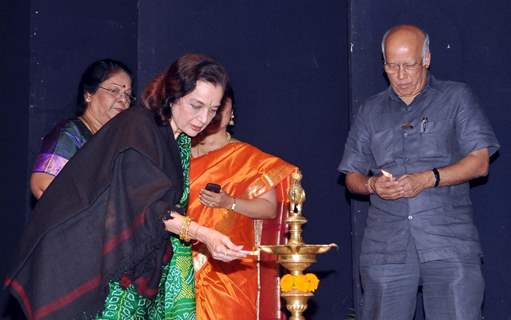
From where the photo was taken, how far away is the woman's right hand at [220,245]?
2.76 meters

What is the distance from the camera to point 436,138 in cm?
383

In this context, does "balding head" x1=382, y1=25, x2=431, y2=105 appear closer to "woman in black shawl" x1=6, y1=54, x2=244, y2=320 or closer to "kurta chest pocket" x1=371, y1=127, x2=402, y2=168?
"kurta chest pocket" x1=371, y1=127, x2=402, y2=168

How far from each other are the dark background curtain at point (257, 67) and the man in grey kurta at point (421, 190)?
595 mm

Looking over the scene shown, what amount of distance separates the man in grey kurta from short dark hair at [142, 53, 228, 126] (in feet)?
3.47

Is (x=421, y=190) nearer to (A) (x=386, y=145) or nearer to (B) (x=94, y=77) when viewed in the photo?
(A) (x=386, y=145)

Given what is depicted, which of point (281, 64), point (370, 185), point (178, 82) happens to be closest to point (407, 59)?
point (370, 185)

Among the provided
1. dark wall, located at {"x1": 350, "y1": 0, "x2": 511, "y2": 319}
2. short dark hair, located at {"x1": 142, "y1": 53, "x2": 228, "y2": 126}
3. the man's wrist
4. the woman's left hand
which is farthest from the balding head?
short dark hair, located at {"x1": 142, "y1": 53, "x2": 228, "y2": 126}

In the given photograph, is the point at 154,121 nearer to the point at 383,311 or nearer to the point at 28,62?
the point at 383,311

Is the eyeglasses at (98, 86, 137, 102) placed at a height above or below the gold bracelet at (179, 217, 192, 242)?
above

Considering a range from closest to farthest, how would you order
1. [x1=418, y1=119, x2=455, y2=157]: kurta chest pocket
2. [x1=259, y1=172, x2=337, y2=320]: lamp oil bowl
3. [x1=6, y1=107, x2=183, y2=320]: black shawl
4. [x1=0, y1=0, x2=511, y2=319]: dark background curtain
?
[x1=259, y1=172, x2=337, y2=320]: lamp oil bowl → [x1=6, y1=107, x2=183, y2=320]: black shawl → [x1=418, y1=119, x2=455, y2=157]: kurta chest pocket → [x1=0, y1=0, x2=511, y2=319]: dark background curtain

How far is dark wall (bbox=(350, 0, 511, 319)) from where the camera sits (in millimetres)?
4305

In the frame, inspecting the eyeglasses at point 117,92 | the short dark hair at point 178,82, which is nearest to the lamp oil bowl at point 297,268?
the short dark hair at point 178,82

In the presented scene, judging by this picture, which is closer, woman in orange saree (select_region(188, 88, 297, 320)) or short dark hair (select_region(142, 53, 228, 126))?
short dark hair (select_region(142, 53, 228, 126))

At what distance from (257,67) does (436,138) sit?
1.36m
